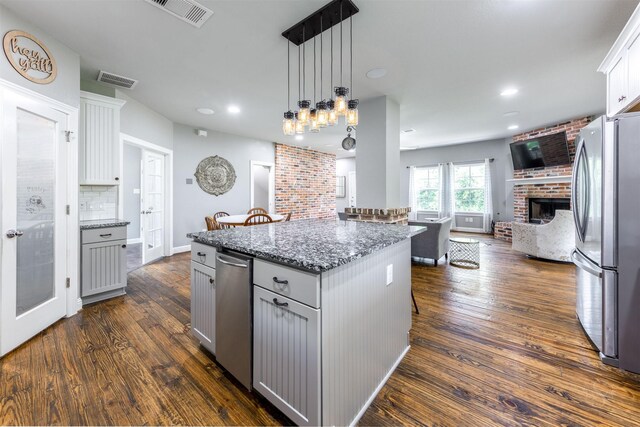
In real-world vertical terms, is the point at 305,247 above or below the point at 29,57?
below

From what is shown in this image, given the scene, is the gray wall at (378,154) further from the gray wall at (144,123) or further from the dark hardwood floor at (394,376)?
the gray wall at (144,123)

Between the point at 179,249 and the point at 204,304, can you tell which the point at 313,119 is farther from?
the point at 179,249

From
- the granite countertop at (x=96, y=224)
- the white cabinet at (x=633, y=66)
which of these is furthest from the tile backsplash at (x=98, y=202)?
the white cabinet at (x=633, y=66)

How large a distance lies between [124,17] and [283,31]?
1.24m

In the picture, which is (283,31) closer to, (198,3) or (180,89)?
(198,3)

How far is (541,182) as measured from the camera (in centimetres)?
543

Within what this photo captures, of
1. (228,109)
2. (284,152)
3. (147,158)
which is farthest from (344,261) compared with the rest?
(284,152)

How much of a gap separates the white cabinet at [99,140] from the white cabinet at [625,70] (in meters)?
4.76

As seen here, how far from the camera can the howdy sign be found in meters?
1.99

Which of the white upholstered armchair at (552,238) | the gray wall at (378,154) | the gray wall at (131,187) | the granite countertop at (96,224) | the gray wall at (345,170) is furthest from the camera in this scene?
the gray wall at (345,170)

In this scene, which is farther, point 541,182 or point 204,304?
point 541,182

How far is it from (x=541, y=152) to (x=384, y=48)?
497 cm

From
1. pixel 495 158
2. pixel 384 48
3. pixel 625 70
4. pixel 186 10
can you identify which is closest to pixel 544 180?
pixel 495 158

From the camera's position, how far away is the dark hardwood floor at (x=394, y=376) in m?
1.38
